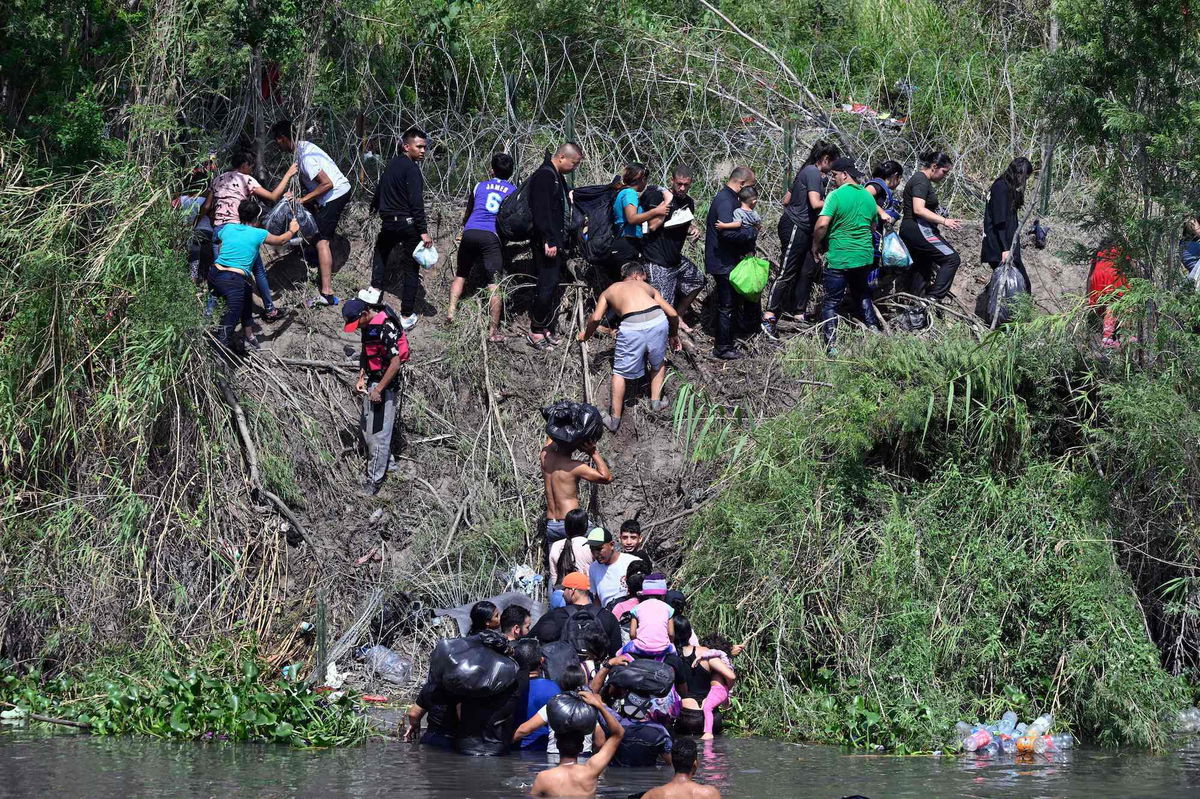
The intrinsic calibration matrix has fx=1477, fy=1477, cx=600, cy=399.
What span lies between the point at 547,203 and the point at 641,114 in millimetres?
3143

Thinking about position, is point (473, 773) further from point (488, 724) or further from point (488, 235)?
point (488, 235)

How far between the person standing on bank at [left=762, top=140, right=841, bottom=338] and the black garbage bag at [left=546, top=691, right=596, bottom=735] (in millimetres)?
5887

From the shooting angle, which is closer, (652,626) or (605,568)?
(652,626)

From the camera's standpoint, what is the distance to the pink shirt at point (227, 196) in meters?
12.9

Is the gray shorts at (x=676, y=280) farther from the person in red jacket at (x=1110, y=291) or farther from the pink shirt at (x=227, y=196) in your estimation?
the pink shirt at (x=227, y=196)

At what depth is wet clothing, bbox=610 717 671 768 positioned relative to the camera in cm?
962

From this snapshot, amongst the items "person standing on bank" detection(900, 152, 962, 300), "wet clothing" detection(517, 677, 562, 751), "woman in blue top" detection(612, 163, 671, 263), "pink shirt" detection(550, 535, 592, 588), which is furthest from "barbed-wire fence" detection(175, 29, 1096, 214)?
"wet clothing" detection(517, 677, 562, 751)

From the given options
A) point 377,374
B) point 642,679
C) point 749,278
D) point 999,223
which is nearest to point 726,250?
point 749,278

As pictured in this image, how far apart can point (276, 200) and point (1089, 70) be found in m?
7.19

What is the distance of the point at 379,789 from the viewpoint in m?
8.55

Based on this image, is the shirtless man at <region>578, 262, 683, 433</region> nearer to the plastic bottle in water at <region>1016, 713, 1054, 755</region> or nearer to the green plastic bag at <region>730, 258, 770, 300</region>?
the green plastic bag at <region>730, 258, 770, 300</region>

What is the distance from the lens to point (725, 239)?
1326 centimetres

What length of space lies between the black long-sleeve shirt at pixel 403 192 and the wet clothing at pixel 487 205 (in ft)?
1.66

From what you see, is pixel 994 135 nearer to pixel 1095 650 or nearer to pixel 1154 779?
pixel 1095 650
